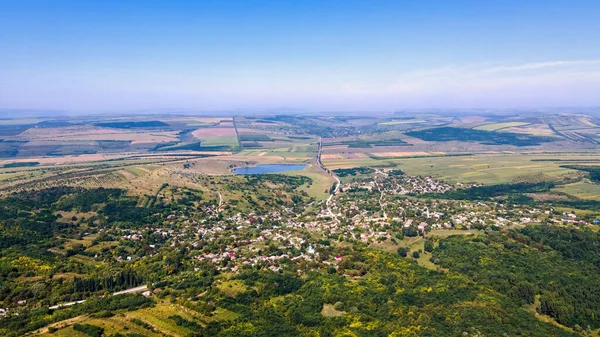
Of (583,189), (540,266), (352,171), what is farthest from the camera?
(352,171)

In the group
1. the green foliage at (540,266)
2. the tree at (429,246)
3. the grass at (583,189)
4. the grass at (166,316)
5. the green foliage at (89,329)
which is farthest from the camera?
the grass at (583,189)

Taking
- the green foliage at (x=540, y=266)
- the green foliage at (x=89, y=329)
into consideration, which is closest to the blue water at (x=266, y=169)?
the green foliage at (x=540, y=266)

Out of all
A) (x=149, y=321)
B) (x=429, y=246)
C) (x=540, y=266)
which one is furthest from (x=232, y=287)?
(x=540, y=266)

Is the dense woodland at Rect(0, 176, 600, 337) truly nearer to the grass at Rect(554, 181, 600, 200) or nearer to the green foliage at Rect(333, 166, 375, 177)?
the grass at Rect(554, 181, 600, 200)

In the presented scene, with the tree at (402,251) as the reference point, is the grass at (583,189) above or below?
above

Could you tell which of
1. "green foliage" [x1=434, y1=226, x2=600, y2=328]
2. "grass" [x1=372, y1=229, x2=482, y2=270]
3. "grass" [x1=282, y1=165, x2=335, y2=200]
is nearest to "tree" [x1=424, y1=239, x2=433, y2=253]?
"grass" [x1=372, y1=229, x2=482, y2=270]

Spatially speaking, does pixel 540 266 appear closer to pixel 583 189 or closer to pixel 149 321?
pixel 149 321

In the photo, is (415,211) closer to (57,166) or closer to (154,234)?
(154,234)

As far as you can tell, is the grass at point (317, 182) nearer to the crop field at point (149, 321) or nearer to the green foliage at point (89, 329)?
the crop field at point (149, 321)
